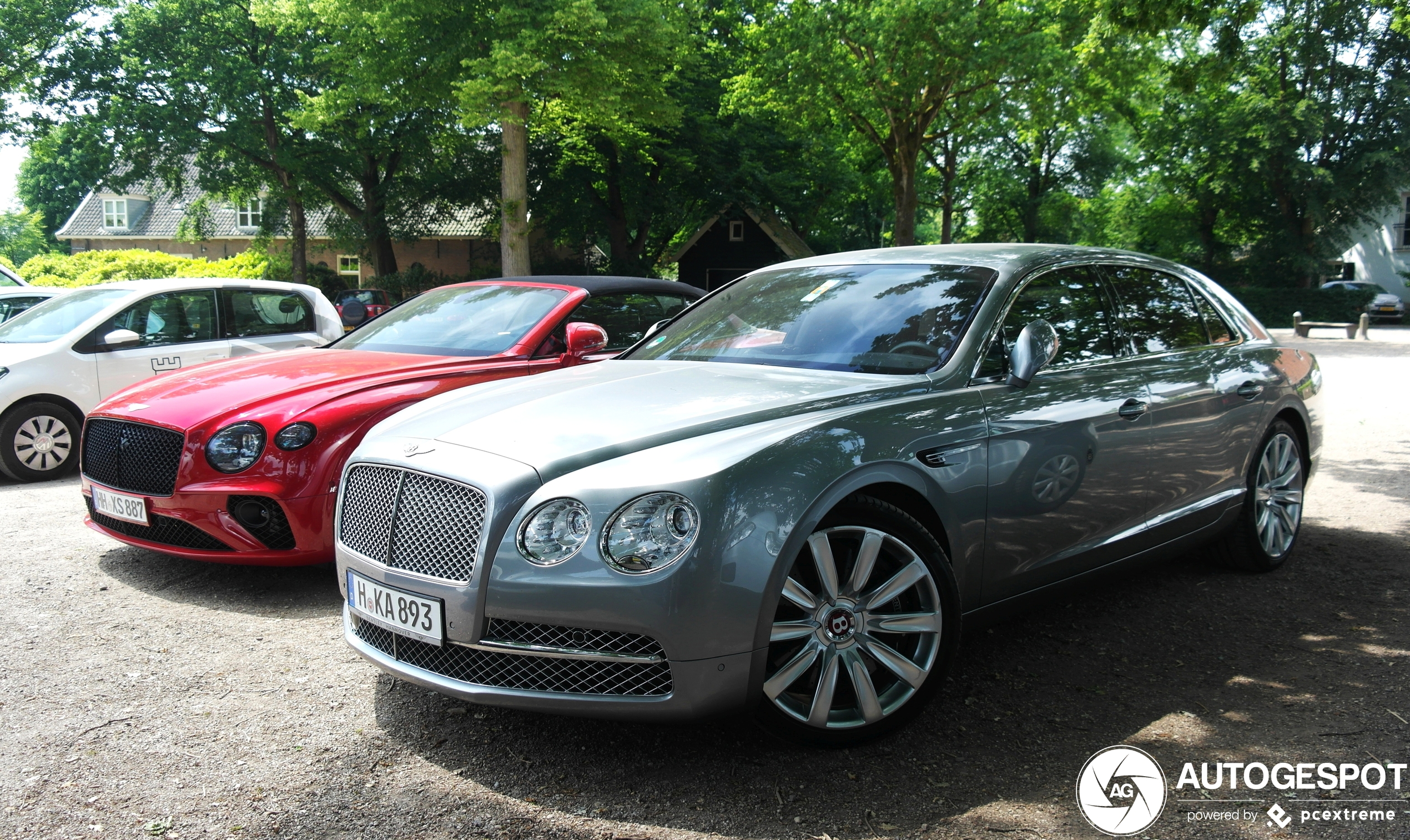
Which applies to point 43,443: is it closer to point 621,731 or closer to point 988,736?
point 621,731

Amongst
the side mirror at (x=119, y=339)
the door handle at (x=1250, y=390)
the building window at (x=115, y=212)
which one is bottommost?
the door handle at (x=1250, y=390)

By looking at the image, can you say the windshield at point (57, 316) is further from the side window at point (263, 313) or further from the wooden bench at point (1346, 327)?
the wooden bench at point (1346, 327)

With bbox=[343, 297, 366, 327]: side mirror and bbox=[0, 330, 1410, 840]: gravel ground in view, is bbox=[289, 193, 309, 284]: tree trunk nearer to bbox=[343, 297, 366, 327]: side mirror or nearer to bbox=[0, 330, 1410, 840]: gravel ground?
bbox=[343, 297, 366, 327]: side mirror

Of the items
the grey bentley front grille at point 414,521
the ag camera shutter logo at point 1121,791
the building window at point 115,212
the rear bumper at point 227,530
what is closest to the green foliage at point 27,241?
the building window at point 115,212

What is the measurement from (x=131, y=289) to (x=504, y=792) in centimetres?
Answer: 754

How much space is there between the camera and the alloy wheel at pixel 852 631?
3.05 metres

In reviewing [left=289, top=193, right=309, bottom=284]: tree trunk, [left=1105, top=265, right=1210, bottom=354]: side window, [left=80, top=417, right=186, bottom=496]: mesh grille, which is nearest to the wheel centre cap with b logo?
[left=1105, top=265, right=1210, bottom=354]: side window

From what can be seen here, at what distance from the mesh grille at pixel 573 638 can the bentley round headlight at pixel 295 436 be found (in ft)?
7.52

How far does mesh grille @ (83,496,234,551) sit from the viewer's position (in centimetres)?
489

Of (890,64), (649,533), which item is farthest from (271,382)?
(890,64)

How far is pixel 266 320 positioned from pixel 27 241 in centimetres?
8747

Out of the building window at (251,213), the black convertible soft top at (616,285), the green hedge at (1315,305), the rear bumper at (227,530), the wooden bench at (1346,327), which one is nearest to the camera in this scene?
the rear bumper at (227,530)

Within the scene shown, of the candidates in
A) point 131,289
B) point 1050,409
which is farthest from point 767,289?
point 131,289

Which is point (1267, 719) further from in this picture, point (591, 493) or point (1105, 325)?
point (591, 493)
